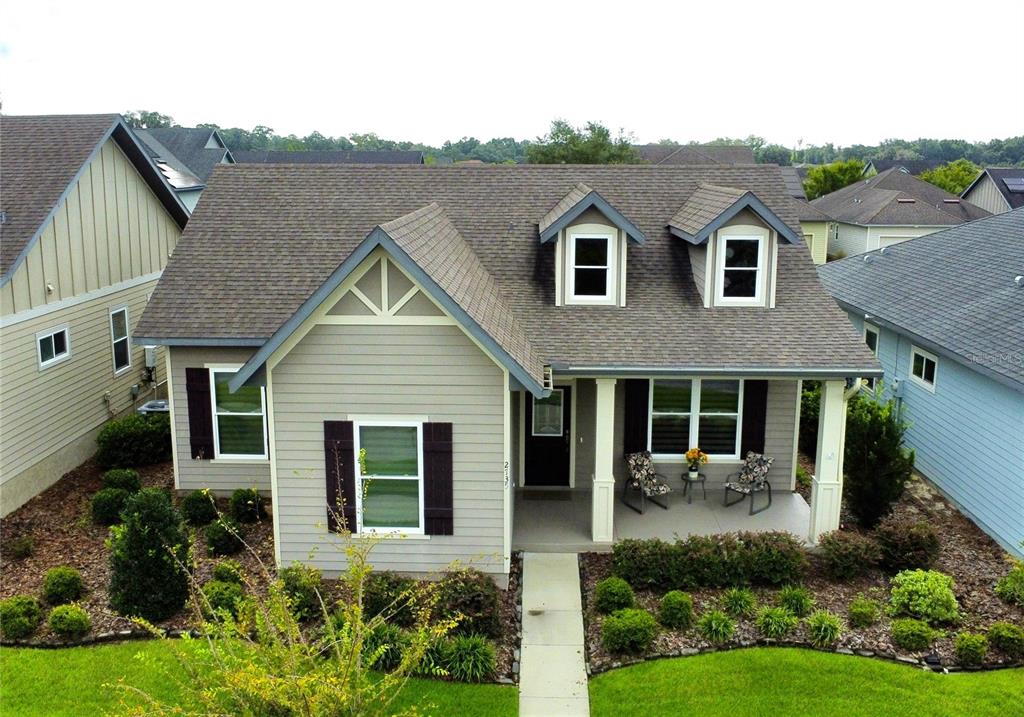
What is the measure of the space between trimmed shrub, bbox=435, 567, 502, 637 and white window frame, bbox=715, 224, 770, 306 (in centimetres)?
682

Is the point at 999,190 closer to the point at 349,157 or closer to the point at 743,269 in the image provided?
the point at 743,269

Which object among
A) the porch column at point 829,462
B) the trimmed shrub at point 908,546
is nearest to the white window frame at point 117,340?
the porch column at point 829,462

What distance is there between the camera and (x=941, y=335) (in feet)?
51.5

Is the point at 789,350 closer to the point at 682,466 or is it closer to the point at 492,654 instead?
the point at 682,466

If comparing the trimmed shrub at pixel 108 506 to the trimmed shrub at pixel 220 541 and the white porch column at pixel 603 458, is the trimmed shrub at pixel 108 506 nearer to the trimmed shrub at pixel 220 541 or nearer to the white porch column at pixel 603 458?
the trimmed shrub at pixel 220 541

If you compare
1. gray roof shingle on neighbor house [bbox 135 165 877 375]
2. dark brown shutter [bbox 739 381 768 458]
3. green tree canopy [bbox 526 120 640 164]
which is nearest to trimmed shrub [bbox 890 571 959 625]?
gray roof shingle on neighbor house [bbox 135 165 877 375]

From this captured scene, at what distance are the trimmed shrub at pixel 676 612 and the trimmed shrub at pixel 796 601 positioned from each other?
52.4 inches

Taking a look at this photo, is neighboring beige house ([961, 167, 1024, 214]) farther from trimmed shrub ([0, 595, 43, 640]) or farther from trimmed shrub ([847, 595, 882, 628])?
trimmed shrub ([0, 595, 43, 640])

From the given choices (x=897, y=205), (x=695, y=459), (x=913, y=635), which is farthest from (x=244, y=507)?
(x=897, y=205)

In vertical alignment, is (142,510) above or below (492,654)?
above

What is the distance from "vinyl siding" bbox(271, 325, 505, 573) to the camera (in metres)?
11.2

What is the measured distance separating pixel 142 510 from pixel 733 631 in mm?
7774

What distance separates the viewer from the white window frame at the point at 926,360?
53.6ft

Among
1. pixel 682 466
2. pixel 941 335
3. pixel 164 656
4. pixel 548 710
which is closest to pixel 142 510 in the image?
pixel 164 656
